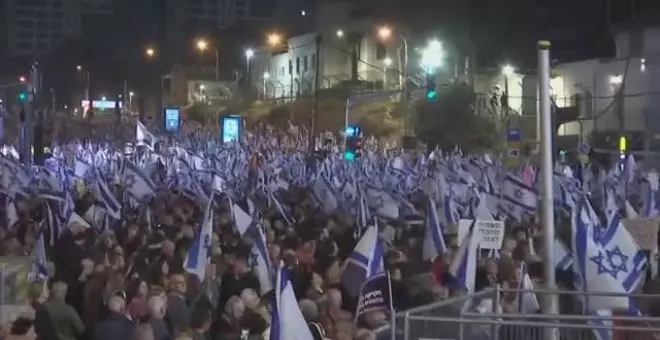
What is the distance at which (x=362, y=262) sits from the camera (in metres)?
11.4

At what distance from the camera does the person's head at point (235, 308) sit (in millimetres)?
10172

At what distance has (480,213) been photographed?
1691cm

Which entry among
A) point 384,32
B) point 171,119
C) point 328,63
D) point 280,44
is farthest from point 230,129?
point 280,44

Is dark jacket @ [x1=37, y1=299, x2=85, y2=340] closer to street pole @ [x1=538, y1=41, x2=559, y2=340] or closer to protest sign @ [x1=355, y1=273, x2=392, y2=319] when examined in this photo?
protest sign @ [x1=355, y1=273, x2=392, y2=319]

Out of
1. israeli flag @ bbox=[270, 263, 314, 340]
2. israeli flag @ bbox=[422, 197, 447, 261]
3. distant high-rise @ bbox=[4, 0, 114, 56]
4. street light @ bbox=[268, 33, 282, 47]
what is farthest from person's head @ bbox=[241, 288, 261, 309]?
distant high-rise @ bbox=[4, 0, 114, 56]

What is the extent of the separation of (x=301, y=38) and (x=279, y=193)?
6892cm

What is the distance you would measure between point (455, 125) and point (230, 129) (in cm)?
1902

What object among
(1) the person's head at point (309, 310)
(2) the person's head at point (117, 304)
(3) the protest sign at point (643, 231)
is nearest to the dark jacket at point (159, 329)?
(2) the person's head at point (117, 304)

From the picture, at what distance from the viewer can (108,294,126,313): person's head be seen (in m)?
9.89

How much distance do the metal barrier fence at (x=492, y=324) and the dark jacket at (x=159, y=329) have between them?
7.56 ft

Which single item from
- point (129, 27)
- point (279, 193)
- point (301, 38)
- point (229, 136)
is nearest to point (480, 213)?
point (279, 193)

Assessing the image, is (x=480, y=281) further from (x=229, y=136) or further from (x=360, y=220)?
(x=229, y=136)

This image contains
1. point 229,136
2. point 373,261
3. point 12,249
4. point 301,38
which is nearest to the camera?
point 373,261

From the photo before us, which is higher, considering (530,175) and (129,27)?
(129,27)
